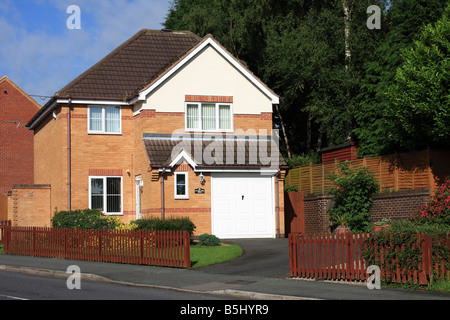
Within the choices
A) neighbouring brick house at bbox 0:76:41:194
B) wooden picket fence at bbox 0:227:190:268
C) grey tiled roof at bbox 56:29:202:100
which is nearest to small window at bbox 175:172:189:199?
grey tiled roof at bbox 56:29:202:100

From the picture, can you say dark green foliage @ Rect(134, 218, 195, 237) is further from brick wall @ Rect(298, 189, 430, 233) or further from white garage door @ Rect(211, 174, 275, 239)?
brick wall @ Rect(298, 189, 430, 233)

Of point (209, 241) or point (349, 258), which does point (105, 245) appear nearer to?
point (209, 241)

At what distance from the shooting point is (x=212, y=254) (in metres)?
21.6

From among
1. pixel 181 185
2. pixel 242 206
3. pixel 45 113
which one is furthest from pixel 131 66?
pixel 242 206

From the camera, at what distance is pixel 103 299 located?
13.2m

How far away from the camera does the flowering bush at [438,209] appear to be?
70.5ft

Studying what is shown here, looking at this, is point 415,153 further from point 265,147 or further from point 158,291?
point 158,291

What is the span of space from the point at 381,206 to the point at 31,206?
16110 millimetres

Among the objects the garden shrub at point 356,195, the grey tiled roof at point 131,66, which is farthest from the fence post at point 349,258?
the grey tiled roof at point 131,66

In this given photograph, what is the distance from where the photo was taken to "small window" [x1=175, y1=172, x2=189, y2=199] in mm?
26938

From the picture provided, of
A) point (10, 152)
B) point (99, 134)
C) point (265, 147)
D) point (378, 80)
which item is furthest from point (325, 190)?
point (10, 152)

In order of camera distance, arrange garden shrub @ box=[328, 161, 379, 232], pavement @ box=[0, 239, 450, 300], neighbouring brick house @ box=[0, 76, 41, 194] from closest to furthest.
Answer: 1. pavement @ box=[0, 239, 450, 300]
2. garden shrub @ box=[328, 161, 379, 232]
3. neighbouring brick house @ box=[0, 76, 41, 194]

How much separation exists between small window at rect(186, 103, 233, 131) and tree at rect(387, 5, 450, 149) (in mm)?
8153

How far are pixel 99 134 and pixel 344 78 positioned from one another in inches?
508
